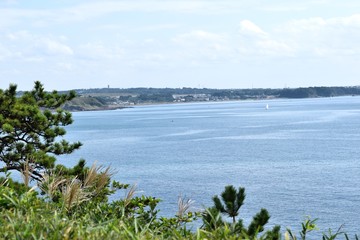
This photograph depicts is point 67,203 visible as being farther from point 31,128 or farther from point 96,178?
point 31,128

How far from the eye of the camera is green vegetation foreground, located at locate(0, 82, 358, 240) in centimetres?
474

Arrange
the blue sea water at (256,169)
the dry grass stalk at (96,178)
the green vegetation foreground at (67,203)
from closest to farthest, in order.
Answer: the green vegetation foreground at (67,203)
the dry grass stalk at (96,178)
the blue sea water at (256,169)

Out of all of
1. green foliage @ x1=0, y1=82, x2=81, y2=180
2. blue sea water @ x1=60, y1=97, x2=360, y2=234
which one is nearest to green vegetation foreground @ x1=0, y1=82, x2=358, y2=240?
green foliage @ x1=0, y1=82, x2=81, y2=180

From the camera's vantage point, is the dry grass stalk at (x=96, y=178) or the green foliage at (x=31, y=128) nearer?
the dry grass stalk at (x=96, y=178)

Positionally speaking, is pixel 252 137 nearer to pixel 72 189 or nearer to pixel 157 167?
pixel 157 167

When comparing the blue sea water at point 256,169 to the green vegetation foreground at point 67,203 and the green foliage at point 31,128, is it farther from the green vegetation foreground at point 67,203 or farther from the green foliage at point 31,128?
the green vegetation foreground at point 67,203

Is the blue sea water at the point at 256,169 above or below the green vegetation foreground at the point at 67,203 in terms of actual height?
below

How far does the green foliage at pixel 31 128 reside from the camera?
52.0 feet

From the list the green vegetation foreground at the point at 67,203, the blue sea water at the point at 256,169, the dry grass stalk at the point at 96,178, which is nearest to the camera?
the green vegetation foreground at the point at 67,203

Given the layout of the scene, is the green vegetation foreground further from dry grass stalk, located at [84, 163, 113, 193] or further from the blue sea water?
the blue sea water

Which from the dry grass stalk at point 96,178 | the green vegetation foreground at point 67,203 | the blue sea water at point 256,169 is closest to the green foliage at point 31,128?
the green vegetation foreground at point 67,203

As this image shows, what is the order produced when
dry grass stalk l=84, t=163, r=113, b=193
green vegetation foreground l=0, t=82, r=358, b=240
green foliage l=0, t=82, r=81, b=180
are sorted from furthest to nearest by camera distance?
green foliage l=0, t=82, r=81, b=180 → dry grass stalk l=84, t=163, r=113, b=193 → green vegetation foreground l=0, t=82, r=358, b=240

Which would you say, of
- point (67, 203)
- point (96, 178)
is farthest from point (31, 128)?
point (67, 203)

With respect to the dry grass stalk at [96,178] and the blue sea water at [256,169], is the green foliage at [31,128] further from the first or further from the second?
the dry grass stalk at [96,178]
